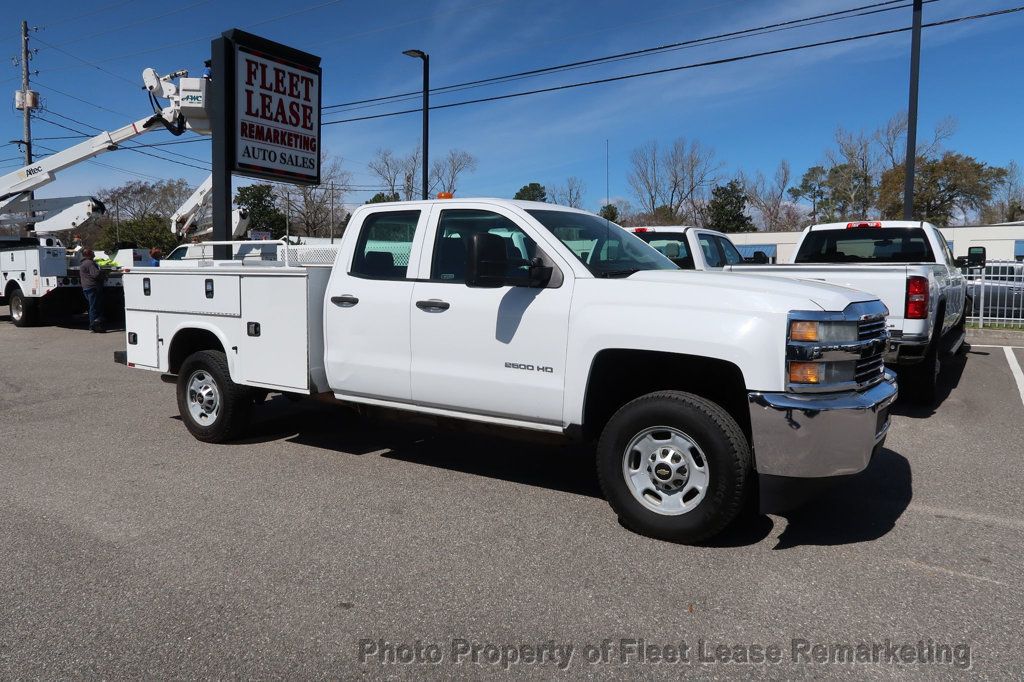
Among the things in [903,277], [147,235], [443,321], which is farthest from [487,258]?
[147,235]

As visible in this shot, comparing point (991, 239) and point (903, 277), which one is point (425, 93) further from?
point (991, 239)

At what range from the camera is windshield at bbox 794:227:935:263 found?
31.4ft

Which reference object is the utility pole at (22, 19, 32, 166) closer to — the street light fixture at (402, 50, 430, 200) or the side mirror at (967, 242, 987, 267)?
the street light fixture at (402, 50, 430, 200)

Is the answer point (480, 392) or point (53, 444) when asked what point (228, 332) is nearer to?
point (53, 444)

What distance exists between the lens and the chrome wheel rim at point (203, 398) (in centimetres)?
660

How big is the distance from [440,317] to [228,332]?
222cm

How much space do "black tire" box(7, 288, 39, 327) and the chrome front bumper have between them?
18.5m

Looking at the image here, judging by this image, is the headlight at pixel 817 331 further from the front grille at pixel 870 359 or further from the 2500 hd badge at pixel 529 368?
the 2500 hd badge at pixel 529 368

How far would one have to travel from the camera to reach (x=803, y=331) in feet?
13.0

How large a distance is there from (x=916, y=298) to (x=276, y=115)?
823cm

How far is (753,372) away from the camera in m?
4.00

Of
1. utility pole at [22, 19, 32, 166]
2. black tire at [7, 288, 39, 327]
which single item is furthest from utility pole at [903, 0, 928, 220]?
utility pole at [22, 19, 32, 166]

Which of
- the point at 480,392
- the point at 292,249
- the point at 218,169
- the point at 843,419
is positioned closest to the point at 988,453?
the point at 843,419

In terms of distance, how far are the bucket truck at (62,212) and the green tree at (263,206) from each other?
2322cm
